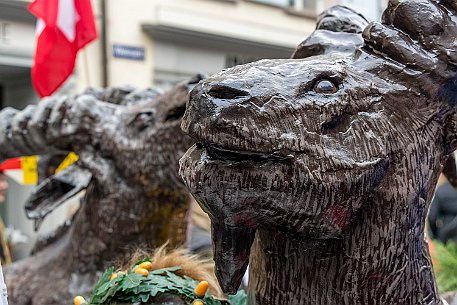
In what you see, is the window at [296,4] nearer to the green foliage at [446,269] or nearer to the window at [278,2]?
the window at [278,2]

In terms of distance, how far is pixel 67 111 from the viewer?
1.26 meters

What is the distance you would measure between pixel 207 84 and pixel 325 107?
0.11 meters

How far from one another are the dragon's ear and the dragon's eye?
0.12m

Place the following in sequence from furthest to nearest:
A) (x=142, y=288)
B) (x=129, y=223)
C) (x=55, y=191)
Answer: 1. (x=55, y=191)
2. (x=129, y=223)
3. (x=142, y=288)

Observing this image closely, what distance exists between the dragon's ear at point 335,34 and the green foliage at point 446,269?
39.0 inches

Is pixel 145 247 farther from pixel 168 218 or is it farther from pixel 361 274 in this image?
pixel 361 274

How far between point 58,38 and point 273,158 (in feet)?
6.13

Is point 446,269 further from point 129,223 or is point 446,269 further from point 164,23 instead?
point 164,23

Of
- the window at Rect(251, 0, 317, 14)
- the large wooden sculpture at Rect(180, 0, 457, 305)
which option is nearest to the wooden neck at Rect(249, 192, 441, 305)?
the large wooden sculpture at Rect(180, 0, 457, 305)

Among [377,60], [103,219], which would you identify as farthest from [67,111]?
[377,60]

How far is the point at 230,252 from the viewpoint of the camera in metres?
0.62

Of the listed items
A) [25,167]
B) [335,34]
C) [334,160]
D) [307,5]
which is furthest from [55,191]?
[307,5]

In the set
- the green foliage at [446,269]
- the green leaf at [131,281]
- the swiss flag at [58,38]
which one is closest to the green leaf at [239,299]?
the green leaf at [131,281]

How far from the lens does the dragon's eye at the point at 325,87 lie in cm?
62
